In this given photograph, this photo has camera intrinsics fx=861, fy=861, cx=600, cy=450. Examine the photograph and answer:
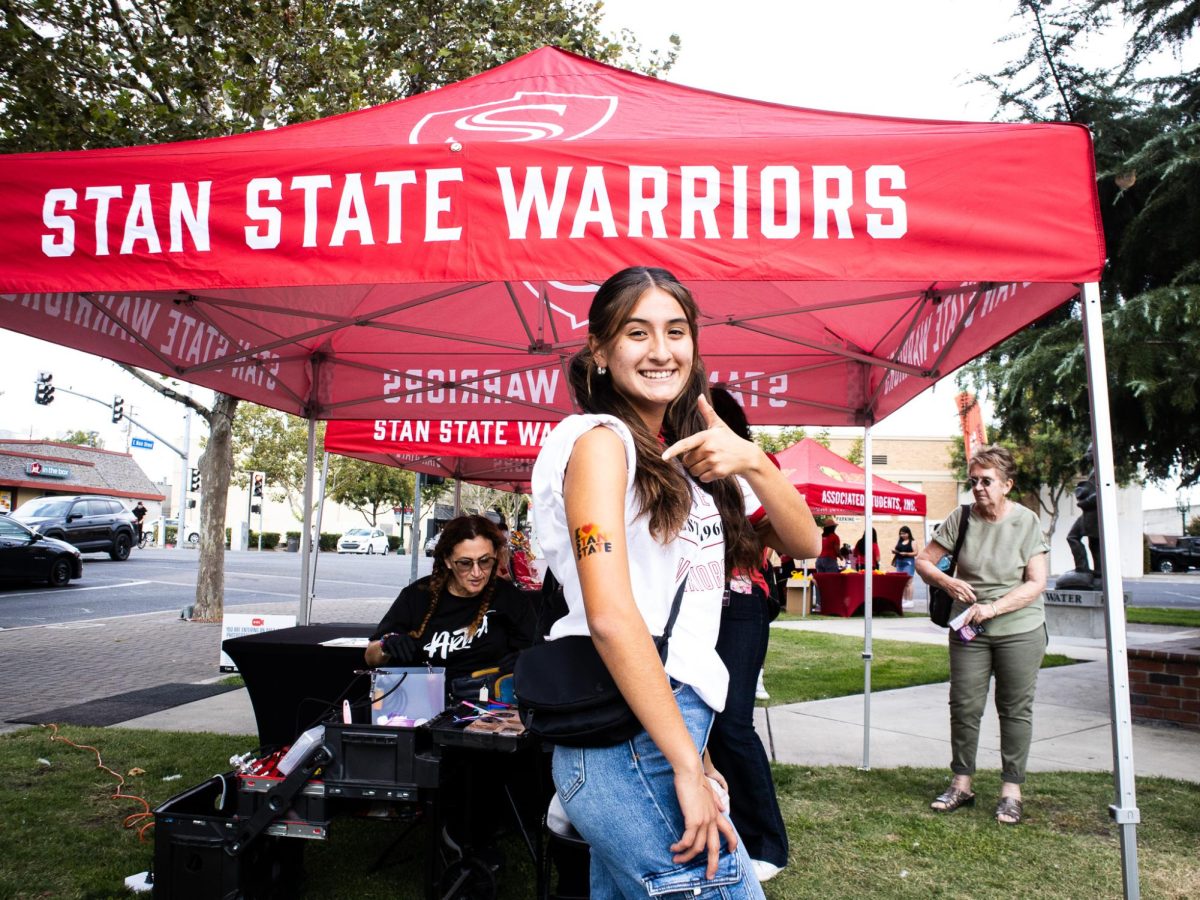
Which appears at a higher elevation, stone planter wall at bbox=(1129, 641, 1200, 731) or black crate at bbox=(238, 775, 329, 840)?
black crate at bbox=(238, 775, 329, 840)

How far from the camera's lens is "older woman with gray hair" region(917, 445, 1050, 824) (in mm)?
4613

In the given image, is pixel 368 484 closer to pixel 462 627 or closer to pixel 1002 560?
pixel 462 627

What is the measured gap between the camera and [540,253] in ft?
10.2

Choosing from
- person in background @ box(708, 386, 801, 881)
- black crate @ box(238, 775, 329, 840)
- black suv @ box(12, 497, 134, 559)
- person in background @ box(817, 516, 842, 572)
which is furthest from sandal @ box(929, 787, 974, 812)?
black suv @ box(12, 497, 134, 559)

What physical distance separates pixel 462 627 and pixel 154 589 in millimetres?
18235

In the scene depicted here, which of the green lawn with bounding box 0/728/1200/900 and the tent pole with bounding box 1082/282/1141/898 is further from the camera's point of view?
the green lawn with bounding box 0/728/1200/900

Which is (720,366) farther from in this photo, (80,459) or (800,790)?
(80,459)

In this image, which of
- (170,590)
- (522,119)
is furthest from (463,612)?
(170,590)

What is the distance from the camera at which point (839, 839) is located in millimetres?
4305

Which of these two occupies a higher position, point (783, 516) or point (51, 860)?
point (783, 516)

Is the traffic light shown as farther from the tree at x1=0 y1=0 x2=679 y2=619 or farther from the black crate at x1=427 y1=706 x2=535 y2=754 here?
the black crate at x1=427 y1=706 x2=535 y2=754

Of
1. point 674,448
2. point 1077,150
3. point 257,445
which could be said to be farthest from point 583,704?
point 257,445

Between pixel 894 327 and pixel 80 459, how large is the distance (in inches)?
1924

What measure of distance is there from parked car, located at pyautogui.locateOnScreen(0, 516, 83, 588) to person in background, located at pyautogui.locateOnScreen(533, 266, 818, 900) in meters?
21.0
